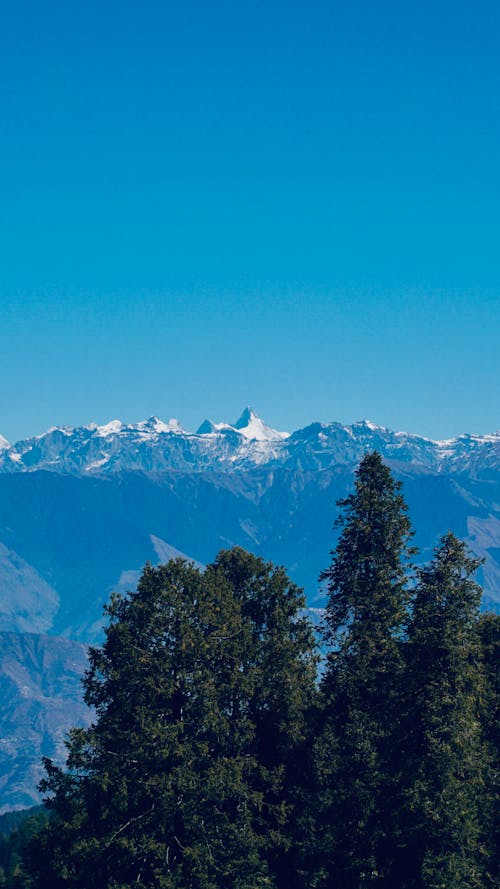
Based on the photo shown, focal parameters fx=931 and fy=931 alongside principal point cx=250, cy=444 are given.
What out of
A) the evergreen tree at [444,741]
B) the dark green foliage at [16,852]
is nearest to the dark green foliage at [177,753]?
the evergreen tree at [444,741]

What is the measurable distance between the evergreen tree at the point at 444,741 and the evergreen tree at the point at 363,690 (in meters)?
1.66

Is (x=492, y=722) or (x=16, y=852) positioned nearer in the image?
(x=492, y=722)

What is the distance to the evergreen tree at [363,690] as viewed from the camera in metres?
42.4

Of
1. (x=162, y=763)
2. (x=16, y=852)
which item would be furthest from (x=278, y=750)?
(x=16, y=852)

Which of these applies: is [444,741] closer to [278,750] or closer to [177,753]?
[278,750]

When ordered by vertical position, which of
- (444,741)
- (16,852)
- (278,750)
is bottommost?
(444,741)

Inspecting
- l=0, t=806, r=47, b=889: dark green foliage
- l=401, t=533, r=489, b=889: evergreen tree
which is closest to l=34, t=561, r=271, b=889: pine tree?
l=401, t=533, r=489, b=889: evergreen tree

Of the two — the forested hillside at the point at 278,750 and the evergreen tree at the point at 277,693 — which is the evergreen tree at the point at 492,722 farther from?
the evergreen tree at the point at 277,693

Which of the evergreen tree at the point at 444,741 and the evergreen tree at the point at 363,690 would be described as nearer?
the evergreen tree at the point at 444,741

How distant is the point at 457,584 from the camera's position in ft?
147

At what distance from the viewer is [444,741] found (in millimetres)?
41062

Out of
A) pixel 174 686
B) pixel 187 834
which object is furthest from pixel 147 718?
pixel 187 834

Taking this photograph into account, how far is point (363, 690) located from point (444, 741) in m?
6.85

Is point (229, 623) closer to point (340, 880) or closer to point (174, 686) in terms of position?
point (174, 686)
